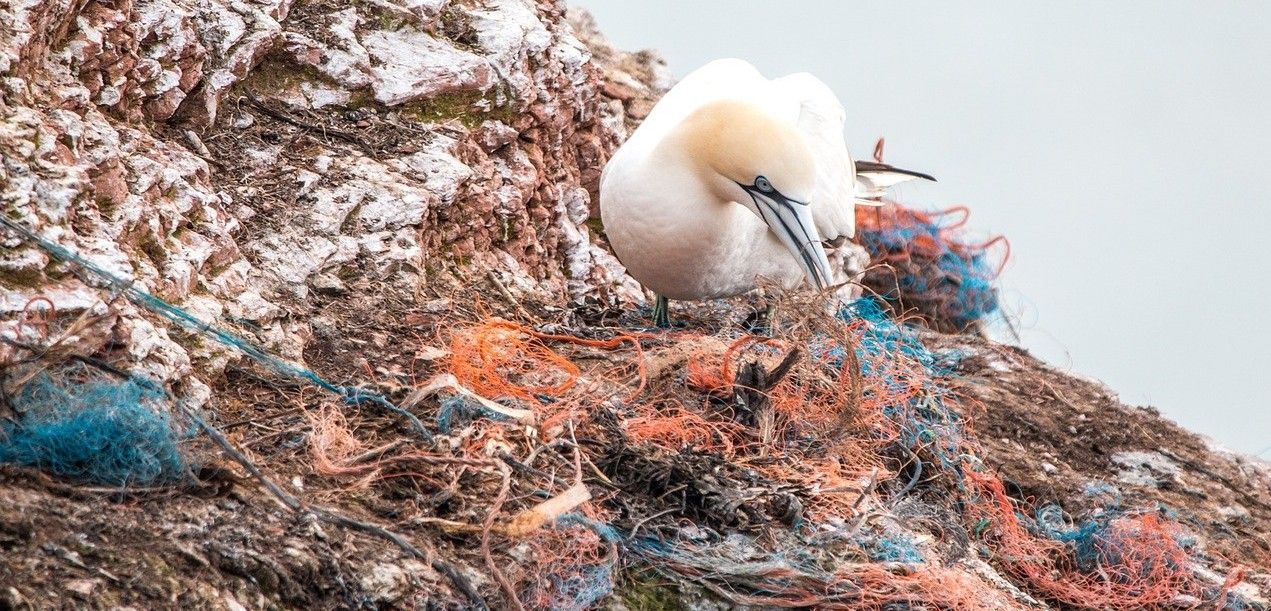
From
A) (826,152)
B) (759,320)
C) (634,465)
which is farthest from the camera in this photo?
(826,152)

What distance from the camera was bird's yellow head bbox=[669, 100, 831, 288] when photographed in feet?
20.1

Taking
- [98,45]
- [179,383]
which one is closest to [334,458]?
[179,383]

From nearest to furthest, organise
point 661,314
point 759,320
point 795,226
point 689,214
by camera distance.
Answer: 1. point 795,226
2. point 689,214
3. point 661,314
4. point 759,320

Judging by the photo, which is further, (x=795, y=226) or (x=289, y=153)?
(x=289, y=153)

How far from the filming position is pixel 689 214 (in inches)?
256

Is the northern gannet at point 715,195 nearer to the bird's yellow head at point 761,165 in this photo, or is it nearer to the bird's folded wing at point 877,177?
the bird's yellow head at point 761,165

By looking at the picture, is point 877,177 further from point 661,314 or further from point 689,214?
point 689,214

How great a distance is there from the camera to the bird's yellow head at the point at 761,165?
6117mm

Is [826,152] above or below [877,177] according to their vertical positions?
above

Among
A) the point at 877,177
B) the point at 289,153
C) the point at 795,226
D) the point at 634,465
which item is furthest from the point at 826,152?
the point at 634,465

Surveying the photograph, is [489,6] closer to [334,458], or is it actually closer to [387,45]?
[387,45]

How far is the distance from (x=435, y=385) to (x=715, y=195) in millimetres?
1958

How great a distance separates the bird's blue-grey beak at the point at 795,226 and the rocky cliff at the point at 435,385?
0.35 meters

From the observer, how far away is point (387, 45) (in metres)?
7.77
